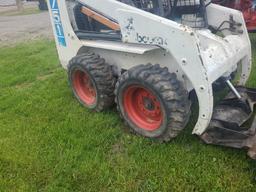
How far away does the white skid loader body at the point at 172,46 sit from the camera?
3117 mm

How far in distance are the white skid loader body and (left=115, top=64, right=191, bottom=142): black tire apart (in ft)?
0.47

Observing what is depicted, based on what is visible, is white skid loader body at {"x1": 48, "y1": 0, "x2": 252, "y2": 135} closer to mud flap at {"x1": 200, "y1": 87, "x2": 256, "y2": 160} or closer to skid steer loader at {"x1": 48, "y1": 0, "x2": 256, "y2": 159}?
skid steer loader at {"x1": 48, "y1": 0, "x2": 256, "y2": 159}

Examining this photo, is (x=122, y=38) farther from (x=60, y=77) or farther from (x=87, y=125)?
(x=60, y=77)

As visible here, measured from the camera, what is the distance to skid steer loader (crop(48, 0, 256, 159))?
10.4 feet

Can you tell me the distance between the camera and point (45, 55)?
7922mm

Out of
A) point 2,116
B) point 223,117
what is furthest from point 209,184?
point 2,116

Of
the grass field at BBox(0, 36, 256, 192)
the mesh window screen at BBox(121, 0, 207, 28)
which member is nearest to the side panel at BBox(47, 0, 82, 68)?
the grass field at BBox(0, 36, 256, 192)

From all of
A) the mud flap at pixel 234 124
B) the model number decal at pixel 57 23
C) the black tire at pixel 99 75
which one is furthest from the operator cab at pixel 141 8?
the mud flap at pixel 234 124

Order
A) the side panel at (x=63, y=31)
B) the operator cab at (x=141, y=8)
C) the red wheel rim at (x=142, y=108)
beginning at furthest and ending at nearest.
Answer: the side panel at (x=63, y=31) → the operator cab at (x=141, y=8) → the red wheel rim at (x=142, y=108)

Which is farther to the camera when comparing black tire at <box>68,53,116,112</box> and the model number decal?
the model number decal

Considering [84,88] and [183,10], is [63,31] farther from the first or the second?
[183,10]

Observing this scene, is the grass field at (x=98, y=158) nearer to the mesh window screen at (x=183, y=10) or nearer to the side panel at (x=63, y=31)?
the side panel at (x=63, y=31)

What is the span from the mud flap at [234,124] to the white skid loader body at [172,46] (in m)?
0.14

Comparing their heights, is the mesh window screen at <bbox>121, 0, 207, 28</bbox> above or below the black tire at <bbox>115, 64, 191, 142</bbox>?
above
